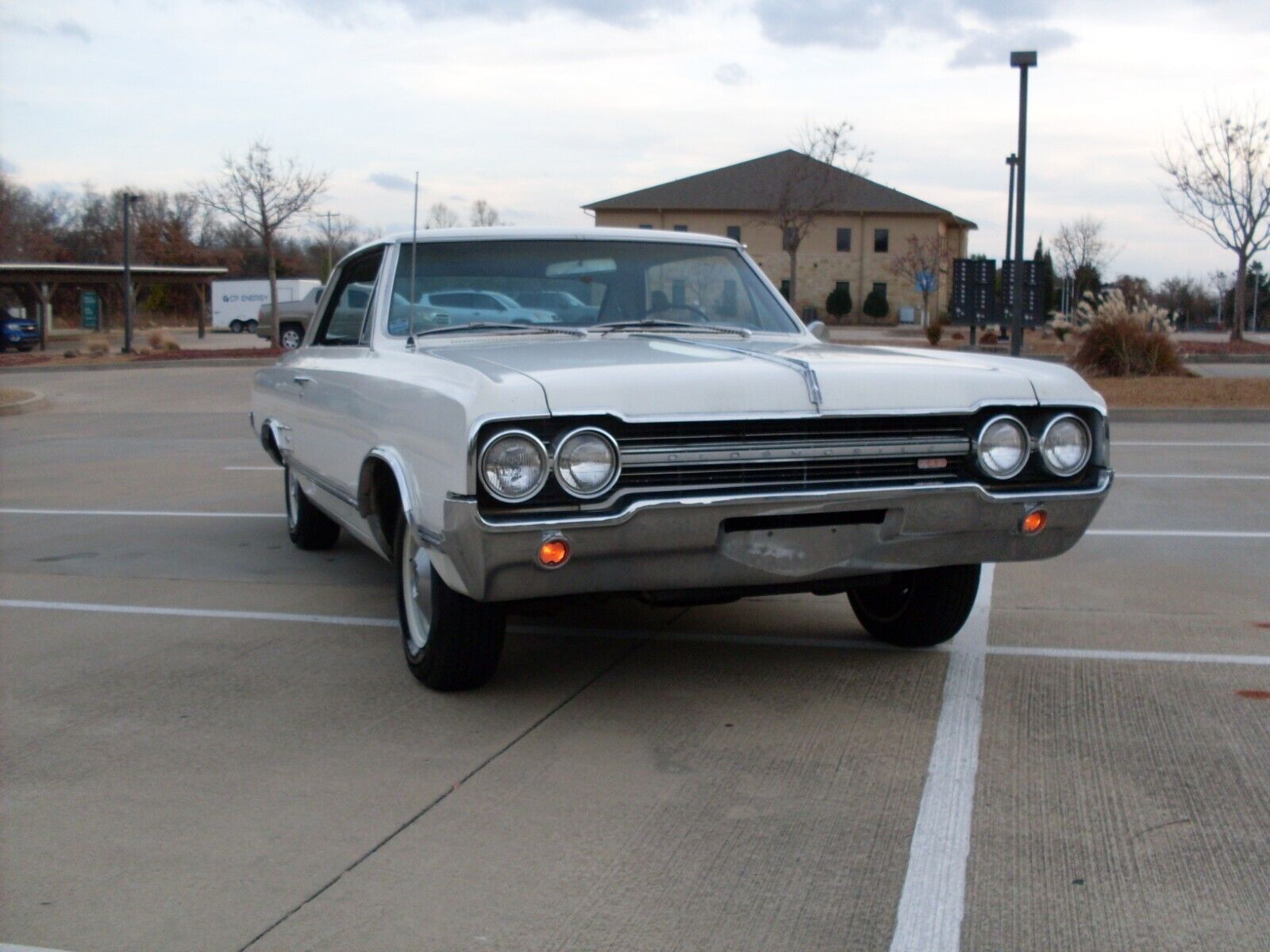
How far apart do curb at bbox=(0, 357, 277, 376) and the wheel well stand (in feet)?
89.0

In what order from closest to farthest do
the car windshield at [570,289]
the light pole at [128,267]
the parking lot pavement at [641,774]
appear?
the parking lot pavement at [641,774] → the car windshield at [570,289] → the light pole at [128,267]

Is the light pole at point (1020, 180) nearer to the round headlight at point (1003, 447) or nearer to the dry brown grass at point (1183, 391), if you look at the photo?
the dry brown grass at point (1183, 391)

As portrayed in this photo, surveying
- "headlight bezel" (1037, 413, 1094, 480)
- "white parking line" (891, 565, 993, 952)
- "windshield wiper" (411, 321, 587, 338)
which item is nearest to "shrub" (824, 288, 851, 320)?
"windshield wiper" (411, 321, 587, 338)

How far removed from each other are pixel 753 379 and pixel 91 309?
183ft

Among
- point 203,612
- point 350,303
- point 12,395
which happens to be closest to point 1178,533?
point 350,303

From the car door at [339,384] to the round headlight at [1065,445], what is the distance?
2.41 meters

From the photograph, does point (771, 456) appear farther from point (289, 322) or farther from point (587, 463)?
point (289, 322)

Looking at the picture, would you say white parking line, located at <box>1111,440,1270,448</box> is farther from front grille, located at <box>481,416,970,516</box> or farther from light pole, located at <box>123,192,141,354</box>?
light pole, located at <box>123,192,141,354</box>

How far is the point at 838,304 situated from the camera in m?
67.4

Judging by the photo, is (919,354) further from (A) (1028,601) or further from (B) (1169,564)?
(B) (1169,564)

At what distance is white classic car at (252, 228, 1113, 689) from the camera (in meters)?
3.88

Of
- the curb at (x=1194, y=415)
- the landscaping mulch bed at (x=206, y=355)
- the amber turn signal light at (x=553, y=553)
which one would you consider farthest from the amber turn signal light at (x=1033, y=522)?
the landscaping mulch bed at (x=206, y=355)

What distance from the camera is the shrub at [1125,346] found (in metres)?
21.0

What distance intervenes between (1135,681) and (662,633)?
1.88 metres
